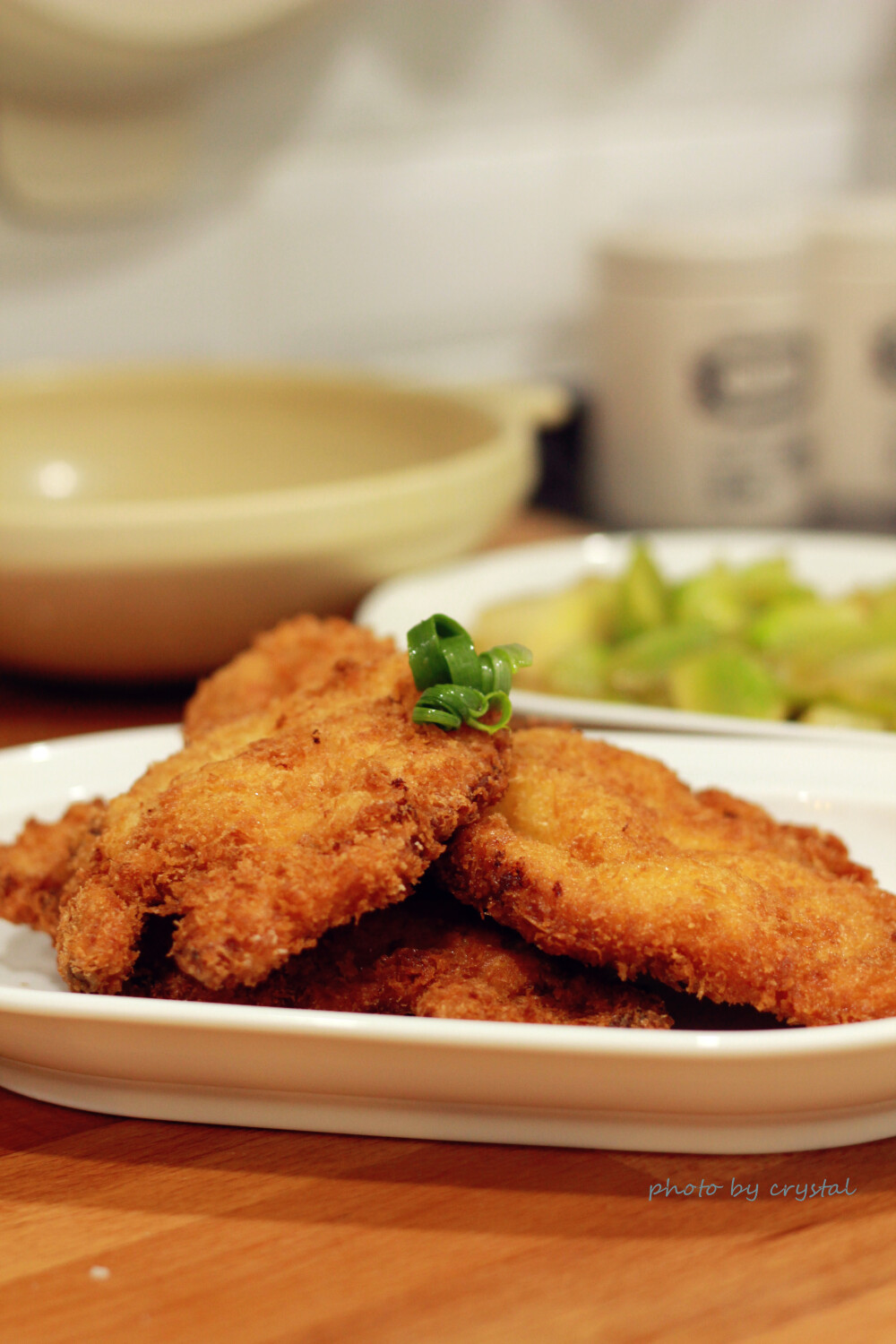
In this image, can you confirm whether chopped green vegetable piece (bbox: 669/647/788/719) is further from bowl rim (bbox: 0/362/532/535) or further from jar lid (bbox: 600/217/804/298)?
jar lid (bbox: 600/217/804/298)

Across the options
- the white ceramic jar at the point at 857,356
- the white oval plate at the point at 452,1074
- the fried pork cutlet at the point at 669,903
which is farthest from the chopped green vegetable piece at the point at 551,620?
the white ceramic jar at the point at 857,356

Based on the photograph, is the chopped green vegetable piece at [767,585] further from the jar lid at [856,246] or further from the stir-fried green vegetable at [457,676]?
the jar lid at [856,246]

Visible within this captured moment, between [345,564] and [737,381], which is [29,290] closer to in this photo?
[345,564]

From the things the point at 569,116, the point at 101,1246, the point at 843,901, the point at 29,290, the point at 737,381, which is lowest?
the point at 101,1246

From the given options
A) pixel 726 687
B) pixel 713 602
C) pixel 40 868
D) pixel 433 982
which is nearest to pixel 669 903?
pixel 433 982

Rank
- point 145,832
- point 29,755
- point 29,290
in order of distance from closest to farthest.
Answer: point 145,832 < point 29,755 < point 29,290

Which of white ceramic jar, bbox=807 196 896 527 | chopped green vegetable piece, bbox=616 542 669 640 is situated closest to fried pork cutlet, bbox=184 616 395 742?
chopped green vegetable piece, bbox=616 542 669 640

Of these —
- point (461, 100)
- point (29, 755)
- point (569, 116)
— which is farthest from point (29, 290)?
point (29, 755)
